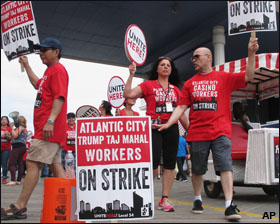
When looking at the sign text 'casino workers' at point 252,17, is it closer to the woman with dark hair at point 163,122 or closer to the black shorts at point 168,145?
the woman with dark hair at point 163,122

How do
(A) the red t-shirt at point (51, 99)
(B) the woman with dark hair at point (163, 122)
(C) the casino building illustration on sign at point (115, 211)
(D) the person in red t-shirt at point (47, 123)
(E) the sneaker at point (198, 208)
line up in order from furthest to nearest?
(B) the woman with dark hair at point (163, 122)
(E) the sneaker at point (198, 208)
(A) the red t-shirt at point (51, 99)
(D) the person in red t-shirt at point (47, 123)
(C) the casino building illustration on sign at point (115, 211)

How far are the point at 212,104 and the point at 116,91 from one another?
5.33 metres

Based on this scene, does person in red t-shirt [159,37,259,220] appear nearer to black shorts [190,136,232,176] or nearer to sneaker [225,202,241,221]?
black shorts [190,136,232,176]

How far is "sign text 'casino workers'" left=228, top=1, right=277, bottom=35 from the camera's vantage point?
5.98 meters

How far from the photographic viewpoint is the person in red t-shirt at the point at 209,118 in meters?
4.62

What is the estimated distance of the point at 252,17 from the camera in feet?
19.7

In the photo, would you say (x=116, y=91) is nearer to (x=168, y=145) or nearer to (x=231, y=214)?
(x=168, y=145)

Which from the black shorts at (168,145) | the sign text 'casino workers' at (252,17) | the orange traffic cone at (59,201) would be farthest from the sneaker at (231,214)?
the sign text 'casino workers' at (252,17)

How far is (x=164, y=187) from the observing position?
5.08m

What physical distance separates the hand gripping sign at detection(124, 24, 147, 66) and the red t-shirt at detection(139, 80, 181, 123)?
0.45 metres

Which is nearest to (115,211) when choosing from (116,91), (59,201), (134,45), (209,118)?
(59,201)

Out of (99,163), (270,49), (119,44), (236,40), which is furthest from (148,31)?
(99,163)

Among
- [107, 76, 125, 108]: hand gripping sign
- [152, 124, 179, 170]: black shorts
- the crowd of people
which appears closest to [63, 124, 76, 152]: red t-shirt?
[107, 76, 125, 108]: hand gripping sign

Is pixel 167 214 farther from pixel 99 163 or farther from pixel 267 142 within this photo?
pixel 267 142
